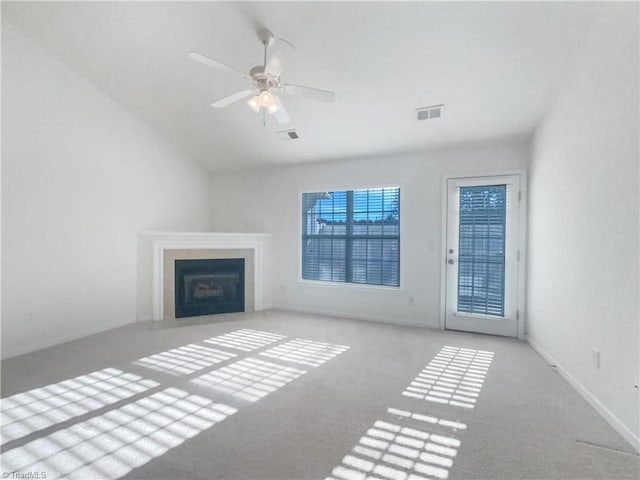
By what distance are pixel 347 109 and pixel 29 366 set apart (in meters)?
4.04

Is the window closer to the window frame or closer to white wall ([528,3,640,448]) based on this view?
the window frame

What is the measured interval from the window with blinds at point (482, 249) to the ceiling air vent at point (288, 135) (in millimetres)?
2329

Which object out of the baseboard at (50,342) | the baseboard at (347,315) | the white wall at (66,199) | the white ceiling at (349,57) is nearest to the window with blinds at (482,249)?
the baseboard at (347,315)

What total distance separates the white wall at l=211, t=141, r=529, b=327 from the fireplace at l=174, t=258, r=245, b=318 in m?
0.65

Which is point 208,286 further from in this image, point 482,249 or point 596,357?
point 596,357

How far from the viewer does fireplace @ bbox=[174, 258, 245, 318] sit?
15.0 feet

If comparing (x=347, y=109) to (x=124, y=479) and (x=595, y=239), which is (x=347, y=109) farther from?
(x=124, y=479)

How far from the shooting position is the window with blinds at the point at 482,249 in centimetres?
380

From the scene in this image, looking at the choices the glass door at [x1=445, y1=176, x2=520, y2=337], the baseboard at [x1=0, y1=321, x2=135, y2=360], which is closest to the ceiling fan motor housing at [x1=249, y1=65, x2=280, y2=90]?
the glass door at [x1=445, y1=176, x2=520, y2=337]

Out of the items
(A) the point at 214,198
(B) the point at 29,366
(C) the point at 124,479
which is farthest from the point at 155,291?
(C) the point at 124,479

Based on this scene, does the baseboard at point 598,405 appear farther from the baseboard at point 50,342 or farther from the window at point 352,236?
the baseboard at point 50,342

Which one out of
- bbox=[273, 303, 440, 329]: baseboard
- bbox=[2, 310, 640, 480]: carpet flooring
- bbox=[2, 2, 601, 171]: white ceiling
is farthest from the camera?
bbox=[273, 303, 440, 329]: baseboard

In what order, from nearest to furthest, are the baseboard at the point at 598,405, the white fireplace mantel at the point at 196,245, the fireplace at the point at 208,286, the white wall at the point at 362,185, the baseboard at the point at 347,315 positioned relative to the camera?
the baseboard at the point at 598,405, the white wall at the point at 362,185, the baseboard at the point at 347,315, the white fireplace mantel at the point at 196,245, the fireplace at the point at 208,286

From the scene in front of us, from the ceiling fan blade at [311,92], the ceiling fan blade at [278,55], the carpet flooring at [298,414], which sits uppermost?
the ceiling fan blade at [278,55]
